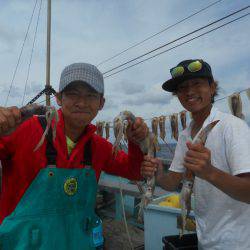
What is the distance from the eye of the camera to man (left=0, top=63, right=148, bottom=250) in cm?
284

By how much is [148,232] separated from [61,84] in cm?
309

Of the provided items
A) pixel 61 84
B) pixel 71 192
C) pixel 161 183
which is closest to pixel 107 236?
pixel 161 183

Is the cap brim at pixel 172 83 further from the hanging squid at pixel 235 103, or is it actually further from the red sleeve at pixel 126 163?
the hanging squid at pixel 235 103

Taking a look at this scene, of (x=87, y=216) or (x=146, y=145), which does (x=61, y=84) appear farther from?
(x=87, y=216)

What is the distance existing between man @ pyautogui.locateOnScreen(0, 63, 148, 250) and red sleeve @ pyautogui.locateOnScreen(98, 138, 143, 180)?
0.29 metres

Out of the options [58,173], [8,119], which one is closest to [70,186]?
[58,173]

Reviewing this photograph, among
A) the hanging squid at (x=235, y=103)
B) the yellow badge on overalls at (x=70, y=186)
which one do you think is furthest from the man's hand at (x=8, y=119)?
the hanging squid at (x=235, y=103)

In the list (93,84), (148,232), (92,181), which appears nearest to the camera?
(93,84)

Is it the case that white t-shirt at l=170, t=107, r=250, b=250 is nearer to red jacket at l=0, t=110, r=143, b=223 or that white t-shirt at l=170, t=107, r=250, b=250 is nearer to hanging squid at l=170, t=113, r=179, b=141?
red jacket at l=0, t=110, r=143, b=223

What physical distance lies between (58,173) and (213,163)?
1498 mm

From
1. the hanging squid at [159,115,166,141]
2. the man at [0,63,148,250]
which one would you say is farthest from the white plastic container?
the hanging squid at [159,115,166,141]

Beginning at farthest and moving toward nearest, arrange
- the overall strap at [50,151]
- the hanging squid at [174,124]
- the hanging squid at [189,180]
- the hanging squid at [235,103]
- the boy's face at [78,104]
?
the hanging squid at [174,124] < the hanging squid at [235,103] < the boy's face at [78,104] < the overall strap at [50,151] < the hanging squid at [189,180]

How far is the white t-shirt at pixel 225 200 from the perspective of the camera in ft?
8.54

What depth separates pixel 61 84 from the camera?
10.3 ft
